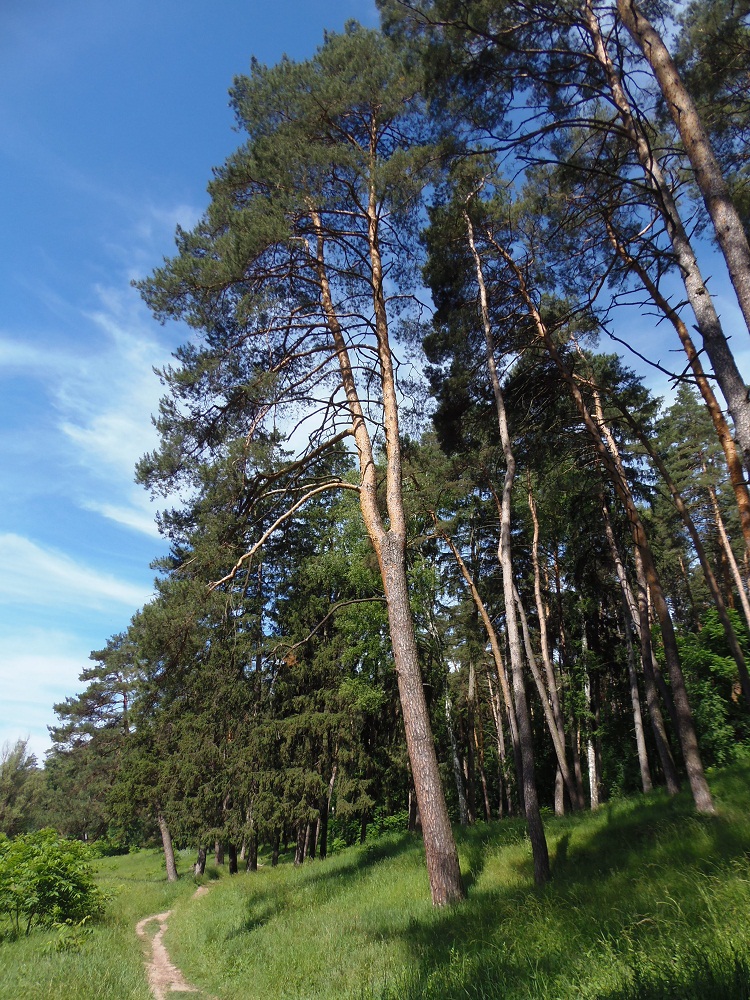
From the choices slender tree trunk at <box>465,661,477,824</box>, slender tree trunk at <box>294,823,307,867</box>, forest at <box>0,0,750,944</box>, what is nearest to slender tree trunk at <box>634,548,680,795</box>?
forest at <box>0,0,750,944</box>

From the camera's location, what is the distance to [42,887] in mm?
10602

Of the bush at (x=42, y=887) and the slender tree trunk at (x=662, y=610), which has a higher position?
the slender tree trunk at (x=662, y=610)

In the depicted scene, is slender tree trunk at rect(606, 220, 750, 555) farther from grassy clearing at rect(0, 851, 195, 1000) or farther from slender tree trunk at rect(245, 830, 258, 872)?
slender tree trunk at rect(245, 830, 258, 872)

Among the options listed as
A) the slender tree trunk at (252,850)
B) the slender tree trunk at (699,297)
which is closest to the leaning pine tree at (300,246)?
the slender tree trunk at (699,297)

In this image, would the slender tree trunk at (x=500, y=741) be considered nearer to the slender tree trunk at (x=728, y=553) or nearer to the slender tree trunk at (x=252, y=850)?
the slender tree trunk at (x=728, y=553)

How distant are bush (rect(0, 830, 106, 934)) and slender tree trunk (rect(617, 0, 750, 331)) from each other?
46.8 feet

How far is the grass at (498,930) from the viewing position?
147 inches

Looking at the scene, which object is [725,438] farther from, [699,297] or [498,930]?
[498,930]

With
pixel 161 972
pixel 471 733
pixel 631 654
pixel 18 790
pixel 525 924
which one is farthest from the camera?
pixel 18 790

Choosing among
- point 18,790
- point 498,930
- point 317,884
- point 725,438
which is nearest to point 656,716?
point 317,884

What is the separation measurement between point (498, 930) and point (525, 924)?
28cm

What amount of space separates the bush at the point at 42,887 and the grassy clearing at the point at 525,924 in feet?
6.90

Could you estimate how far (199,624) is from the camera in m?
9.48

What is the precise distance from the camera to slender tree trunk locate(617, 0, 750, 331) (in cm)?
483
